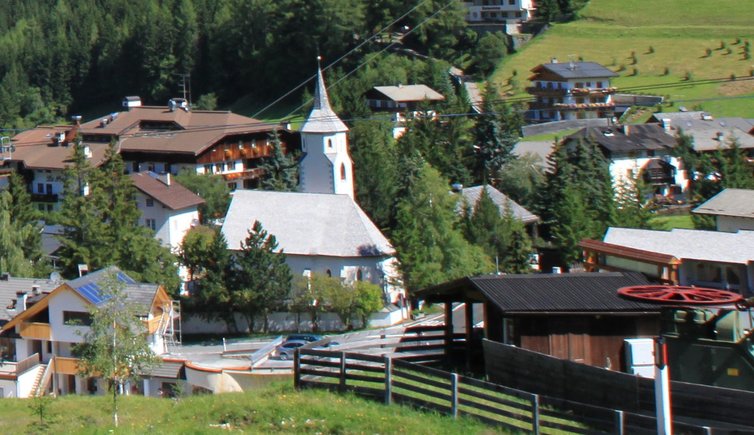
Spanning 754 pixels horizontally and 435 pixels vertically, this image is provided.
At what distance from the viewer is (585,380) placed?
1394 centimetres

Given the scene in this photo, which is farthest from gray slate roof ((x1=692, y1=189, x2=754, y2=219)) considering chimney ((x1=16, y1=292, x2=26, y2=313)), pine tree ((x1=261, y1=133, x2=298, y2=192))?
chimney ((x1=16, y1=292, x2=26, y2=313))

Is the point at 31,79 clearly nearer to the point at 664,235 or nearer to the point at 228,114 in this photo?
the point at 228,114

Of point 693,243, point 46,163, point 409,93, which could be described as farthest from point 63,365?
point 409,93

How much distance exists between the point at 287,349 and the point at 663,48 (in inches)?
2225

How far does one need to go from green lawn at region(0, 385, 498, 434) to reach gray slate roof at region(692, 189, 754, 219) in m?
32.0

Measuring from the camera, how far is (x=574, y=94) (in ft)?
255

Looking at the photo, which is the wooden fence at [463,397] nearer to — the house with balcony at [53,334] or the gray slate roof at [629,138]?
the house with balcony at [53,334]

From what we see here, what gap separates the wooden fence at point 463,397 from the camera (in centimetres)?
1236

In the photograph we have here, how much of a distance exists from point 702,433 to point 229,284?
3399cm

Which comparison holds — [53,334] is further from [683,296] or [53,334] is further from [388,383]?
[683,296]

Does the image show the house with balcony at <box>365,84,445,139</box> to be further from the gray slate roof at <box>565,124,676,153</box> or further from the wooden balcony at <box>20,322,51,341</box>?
the wooden balcony at <box>20,322,51,341</box>

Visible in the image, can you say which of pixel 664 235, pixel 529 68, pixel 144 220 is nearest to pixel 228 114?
pixel 144 220

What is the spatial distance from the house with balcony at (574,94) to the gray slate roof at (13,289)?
142 ft

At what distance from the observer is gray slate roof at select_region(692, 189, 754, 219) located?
44.7m
